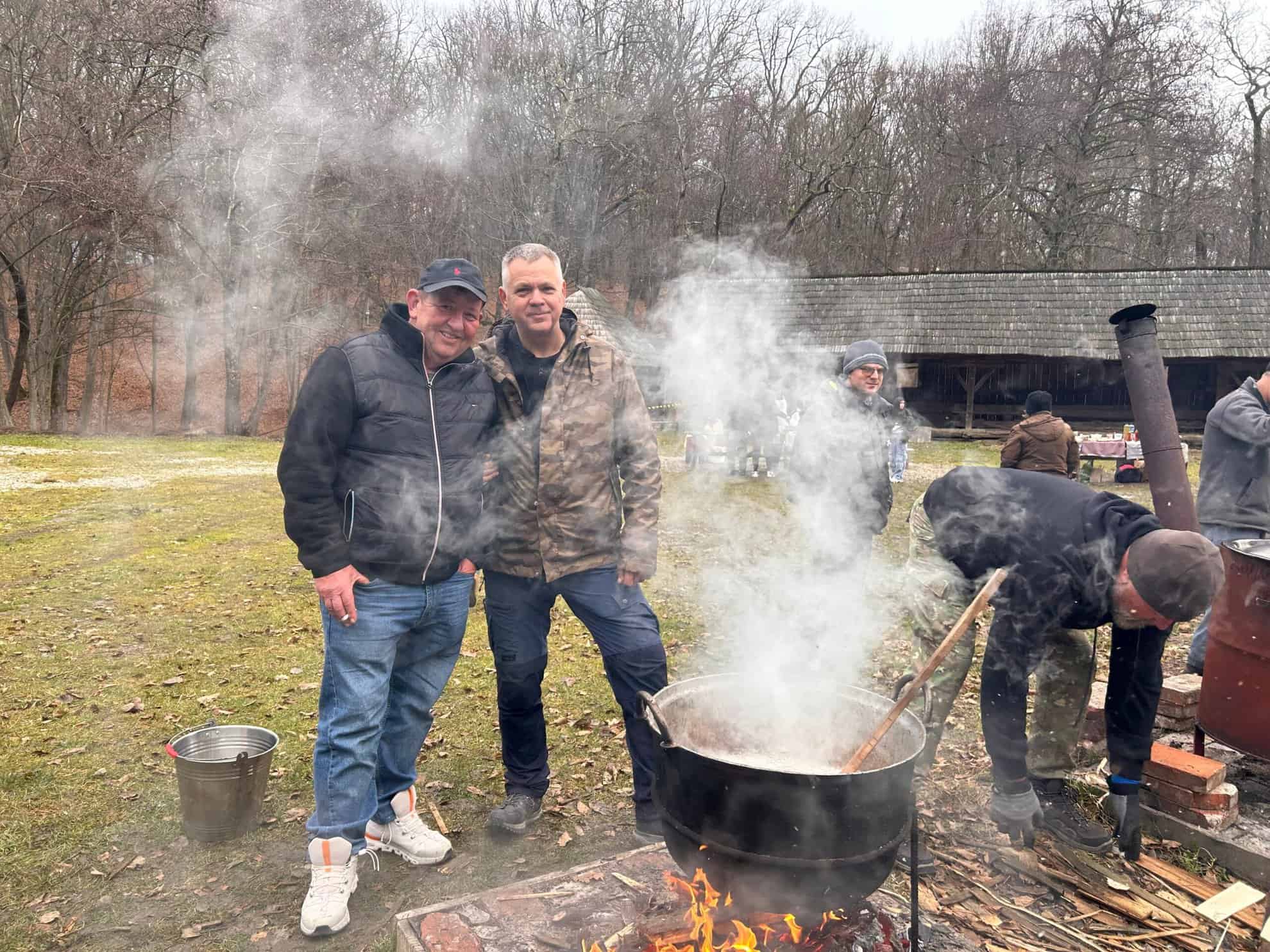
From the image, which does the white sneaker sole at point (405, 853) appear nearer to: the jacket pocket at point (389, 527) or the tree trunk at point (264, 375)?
the jacket pocket at point (389, 527)

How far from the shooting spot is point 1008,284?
22.3m

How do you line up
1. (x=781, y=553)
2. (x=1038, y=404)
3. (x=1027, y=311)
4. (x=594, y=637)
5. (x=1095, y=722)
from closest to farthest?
(x=594, y=637) < (x=1095, y=722) < (x=1038, y=404) < (x=781, y=553) < (x=1027, y=311)

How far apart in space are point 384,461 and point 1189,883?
332 centimetres

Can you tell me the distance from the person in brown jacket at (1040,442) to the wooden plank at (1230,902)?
15.0 ft

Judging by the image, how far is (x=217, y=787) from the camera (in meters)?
3.24

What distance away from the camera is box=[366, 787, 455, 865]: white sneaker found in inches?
125

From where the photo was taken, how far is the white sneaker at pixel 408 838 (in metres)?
3.16

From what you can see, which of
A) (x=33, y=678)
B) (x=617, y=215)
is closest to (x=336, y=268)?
(x=617, y=215)

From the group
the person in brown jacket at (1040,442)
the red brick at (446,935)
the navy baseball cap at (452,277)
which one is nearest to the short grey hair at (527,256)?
the navy baseball cap at (452,277)

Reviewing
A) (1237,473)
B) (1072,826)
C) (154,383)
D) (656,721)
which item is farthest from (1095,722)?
(154,383)

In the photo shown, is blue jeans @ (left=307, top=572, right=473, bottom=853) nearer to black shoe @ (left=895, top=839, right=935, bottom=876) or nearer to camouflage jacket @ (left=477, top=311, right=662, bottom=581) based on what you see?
camouflage jacket @ (left=477, top=311, right=662, bottom=581)

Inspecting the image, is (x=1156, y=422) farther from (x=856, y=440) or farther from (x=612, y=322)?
(x=612, y=322)

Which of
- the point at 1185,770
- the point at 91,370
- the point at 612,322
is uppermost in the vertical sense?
the point at 612,322

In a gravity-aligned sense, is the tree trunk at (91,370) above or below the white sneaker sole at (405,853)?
above
